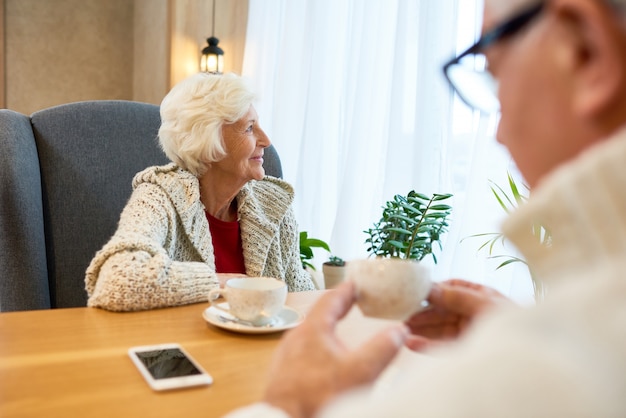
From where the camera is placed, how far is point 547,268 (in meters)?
0.35

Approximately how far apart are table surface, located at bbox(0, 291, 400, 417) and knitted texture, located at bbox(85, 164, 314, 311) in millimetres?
Result: 41

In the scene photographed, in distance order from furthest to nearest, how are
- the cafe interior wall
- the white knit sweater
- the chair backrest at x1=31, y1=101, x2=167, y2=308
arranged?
the cafe interior wall → the chair backrest at x1=31, y1=101, x2=167, y2=308 → the white knit sweater

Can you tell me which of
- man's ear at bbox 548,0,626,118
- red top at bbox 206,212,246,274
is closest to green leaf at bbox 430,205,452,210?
red top at bbox 206,212,246,274

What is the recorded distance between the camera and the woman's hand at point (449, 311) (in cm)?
67

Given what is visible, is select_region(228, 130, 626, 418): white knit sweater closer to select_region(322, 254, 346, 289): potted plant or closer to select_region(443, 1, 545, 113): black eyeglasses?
select_region(443, 1, 545, 113): black eyeglasses

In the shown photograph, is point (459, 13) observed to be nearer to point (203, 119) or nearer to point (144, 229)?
point (203, 119)

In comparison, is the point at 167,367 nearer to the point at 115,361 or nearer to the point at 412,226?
the point at 115,361

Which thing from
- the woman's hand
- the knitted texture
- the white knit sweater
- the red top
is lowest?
the red top

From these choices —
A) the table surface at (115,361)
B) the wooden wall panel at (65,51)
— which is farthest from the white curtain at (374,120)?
the wooden wall panel at (65,51)

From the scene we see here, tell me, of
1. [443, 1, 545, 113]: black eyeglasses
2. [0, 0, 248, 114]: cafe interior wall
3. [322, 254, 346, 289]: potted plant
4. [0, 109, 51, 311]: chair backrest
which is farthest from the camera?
[0, 0, 248, 114]: cafe interior wall

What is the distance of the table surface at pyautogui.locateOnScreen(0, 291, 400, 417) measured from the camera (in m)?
0.65

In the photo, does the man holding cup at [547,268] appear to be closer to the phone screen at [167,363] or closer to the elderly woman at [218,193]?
the phone screen at [167,363]

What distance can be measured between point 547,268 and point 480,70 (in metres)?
0.24

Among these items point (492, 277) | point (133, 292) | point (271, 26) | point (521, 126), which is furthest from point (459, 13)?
point (521, 126)
